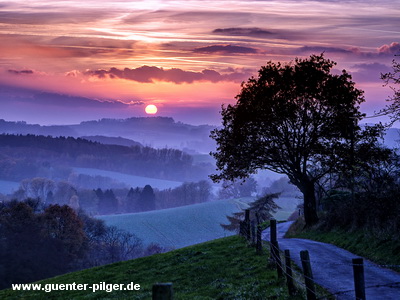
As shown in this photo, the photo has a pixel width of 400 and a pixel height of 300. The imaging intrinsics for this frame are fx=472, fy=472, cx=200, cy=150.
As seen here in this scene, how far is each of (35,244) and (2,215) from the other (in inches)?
354

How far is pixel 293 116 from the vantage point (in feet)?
150

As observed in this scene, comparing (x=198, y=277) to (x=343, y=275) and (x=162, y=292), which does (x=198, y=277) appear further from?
(x=162, y=292)

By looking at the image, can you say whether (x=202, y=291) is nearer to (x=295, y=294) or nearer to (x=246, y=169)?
(x=295, y=294)

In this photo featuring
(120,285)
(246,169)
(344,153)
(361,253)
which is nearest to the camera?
(361,253)

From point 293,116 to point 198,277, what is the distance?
72.9ft

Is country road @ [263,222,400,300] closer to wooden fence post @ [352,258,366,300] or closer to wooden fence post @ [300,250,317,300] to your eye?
wooden fence post @ [300,250,317,300]

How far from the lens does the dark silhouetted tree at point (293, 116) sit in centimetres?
4578

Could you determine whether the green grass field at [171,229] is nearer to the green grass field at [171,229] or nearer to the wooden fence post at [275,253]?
the green grass field at [171,229]

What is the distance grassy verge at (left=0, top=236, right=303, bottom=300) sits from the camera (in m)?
21.7

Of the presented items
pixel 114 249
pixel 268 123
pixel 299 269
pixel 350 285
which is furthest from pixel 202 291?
pixel 114 249

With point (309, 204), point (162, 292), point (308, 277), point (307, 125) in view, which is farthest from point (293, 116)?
point (162, 292)

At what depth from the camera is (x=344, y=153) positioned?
45.9 meters

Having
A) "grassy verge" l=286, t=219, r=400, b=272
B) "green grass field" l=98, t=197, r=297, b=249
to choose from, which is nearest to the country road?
"grassy verge" l=286, t=219, r=400, b=272

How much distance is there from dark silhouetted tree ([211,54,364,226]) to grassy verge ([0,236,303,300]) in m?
11.9
